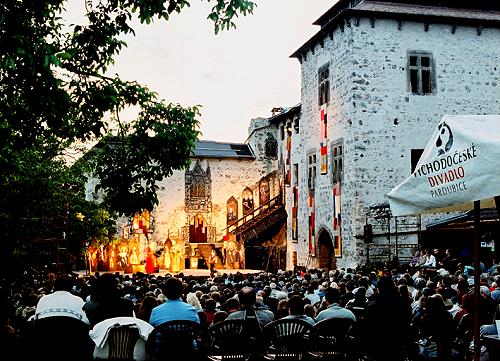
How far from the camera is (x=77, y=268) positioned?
36.1 metres

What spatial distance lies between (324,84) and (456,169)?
69.6ft

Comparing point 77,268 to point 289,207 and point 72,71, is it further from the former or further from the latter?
point 72,71

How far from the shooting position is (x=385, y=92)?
2378cm

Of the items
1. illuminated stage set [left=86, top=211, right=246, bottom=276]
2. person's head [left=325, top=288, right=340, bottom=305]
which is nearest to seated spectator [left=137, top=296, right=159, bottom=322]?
person's head [left=325, top=288, right=340, bottom=305]

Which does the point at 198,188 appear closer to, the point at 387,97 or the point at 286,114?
the point at 286,114

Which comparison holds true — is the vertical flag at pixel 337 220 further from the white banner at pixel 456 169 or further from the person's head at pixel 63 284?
the white banner at pixel 456 169

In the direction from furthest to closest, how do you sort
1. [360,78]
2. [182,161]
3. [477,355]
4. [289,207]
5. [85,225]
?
[289,207] < [360,78] < [85,225] < [182,161] < [477,355]

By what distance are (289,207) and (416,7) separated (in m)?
12.6

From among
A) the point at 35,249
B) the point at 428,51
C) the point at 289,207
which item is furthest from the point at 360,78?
the point at 35,249

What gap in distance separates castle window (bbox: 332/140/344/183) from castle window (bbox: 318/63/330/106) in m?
2.22

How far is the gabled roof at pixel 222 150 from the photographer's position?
41.2 m

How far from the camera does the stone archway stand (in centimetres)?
2661

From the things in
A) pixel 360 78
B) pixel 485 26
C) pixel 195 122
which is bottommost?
pixel 195 122

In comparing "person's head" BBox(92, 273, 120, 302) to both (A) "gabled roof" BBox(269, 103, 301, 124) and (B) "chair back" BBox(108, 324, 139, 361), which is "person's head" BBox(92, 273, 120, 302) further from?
(A) "gabled roof" BBox(269, 103, 301, 124)
